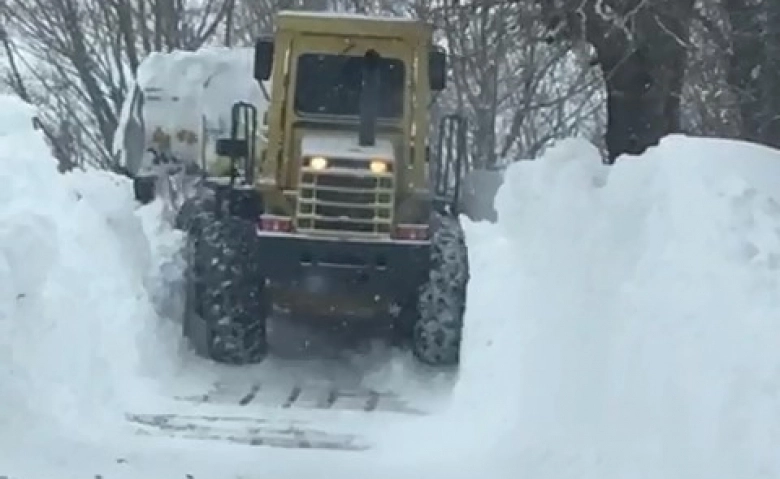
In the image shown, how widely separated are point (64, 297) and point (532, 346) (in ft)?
12.3

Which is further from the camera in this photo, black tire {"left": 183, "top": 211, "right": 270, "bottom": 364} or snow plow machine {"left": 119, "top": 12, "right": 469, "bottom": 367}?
black tire {"left": 183, "top": 211, "right": 270, "bottom": 364}

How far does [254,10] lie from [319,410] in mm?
28711

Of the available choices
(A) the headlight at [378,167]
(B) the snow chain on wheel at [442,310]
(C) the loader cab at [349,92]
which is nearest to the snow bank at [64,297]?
(C) the loader cab at [349,92]

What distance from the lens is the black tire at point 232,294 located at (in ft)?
50.9

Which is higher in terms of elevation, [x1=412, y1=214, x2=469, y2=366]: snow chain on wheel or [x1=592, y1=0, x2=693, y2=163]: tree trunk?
[x1=592, y1=0, x2=693, y2=163]: tree trunk

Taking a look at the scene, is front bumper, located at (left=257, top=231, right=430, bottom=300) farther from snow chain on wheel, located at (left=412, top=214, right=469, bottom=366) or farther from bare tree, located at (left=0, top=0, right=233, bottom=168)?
bare tree, located at (left=0, top=0, right=233, bottom=168)

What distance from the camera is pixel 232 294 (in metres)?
15.5

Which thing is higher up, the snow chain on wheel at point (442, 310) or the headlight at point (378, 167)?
the headlight at point (378, 167)

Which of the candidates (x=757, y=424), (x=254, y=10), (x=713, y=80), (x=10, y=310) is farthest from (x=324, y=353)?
(x=254, y=10)

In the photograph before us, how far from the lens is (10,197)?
44.8 ft

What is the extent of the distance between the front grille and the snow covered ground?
0.94 m

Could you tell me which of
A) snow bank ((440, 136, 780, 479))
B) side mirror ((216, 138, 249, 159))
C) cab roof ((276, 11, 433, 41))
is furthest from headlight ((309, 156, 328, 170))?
snow bank ((440, 136, 780, 479))

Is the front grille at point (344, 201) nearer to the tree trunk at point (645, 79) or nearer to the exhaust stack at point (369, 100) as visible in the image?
the exhaust stack at point (369, 100)

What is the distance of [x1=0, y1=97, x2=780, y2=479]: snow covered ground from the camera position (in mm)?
8836
